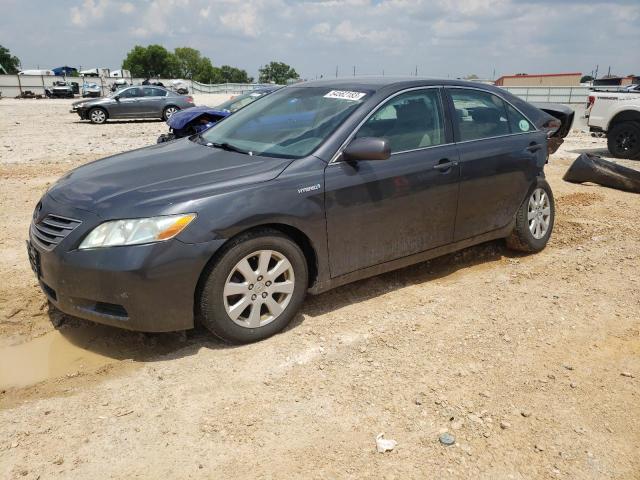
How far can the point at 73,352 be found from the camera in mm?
3598

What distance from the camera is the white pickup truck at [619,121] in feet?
37.9

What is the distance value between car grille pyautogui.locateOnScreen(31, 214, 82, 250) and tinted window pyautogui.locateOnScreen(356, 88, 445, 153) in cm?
197

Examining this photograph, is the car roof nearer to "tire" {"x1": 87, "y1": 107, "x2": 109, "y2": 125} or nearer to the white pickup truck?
the white pickup truck

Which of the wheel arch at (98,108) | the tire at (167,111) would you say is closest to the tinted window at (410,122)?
the tire at (167,111)

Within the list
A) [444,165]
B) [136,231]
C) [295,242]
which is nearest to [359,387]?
[295,242]

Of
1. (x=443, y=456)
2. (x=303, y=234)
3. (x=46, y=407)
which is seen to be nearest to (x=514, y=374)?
(x=443, y=456)

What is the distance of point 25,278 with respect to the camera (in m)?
4.69

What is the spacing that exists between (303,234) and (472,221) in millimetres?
1766

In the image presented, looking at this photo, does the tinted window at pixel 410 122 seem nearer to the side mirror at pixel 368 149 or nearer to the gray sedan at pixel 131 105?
the side mirror at pixel 368 149

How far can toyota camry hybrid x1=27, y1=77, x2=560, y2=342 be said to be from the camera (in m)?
3.22

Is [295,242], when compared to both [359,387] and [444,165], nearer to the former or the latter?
[359,387]

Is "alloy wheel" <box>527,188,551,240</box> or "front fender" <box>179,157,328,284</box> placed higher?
"front fender" <box>179,157,328,284</box>

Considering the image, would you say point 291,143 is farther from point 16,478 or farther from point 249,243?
point 16,478

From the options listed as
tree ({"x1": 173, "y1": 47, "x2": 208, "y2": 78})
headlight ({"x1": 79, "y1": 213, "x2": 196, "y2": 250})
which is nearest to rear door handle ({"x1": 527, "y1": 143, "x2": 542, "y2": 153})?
headlight ({"x1": 79, "y1": 213, "x2": 196, "y2": 250})
